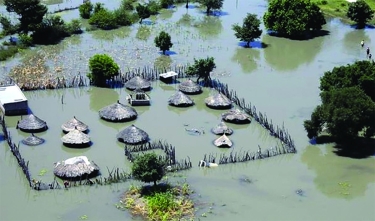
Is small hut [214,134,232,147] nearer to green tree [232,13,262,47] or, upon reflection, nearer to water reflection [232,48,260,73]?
water reflection [232,48,260,73]

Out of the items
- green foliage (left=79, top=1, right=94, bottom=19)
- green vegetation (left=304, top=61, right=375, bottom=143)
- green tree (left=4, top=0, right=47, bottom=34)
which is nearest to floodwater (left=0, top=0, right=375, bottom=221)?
green vegetation (left=304, top=61, right=375, bottom=143)

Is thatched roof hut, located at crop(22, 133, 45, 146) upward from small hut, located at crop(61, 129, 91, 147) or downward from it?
downward

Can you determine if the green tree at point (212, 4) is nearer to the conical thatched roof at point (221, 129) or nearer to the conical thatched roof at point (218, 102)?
the conical thatched roof at point (218, 102)

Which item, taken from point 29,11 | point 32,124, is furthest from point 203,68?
point 29,11

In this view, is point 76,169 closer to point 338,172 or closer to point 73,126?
point 73,126

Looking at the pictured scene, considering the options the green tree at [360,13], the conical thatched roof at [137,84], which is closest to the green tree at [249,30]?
the green tree at [360,13]

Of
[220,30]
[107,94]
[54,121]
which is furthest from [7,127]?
[220,30]
